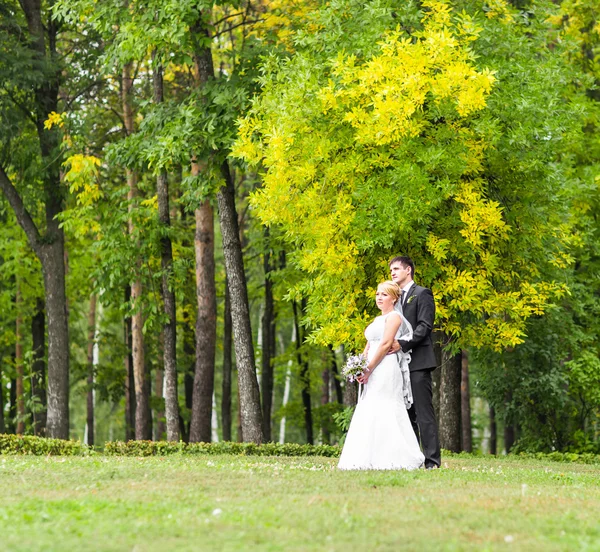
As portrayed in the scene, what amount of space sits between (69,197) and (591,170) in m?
12.5

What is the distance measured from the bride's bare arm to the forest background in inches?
149

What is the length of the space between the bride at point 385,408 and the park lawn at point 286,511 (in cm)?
76

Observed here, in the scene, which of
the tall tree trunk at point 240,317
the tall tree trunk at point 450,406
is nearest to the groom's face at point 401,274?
the tall tree trunk at point 240,317

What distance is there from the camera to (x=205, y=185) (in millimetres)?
17500

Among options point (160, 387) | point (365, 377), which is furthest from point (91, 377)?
point (365, 377)

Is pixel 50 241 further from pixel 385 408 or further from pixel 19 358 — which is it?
pixel 385 408

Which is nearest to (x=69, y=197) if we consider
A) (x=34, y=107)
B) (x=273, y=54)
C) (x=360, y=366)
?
(x=34, y=107)

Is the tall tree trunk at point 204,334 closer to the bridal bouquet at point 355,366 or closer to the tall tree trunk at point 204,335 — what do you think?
the tall tree trunk at point 204,335

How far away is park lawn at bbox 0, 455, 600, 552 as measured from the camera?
561 cm

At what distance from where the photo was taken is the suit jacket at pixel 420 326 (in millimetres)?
10391

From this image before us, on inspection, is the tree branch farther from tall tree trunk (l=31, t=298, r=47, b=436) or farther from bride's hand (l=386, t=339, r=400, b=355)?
bride's hand (l=386, t=339, r=400, b=355)

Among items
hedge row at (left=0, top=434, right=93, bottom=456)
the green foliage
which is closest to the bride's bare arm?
the green foliage

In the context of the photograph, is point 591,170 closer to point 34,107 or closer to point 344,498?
point 34,107

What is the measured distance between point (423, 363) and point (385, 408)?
0.68m
